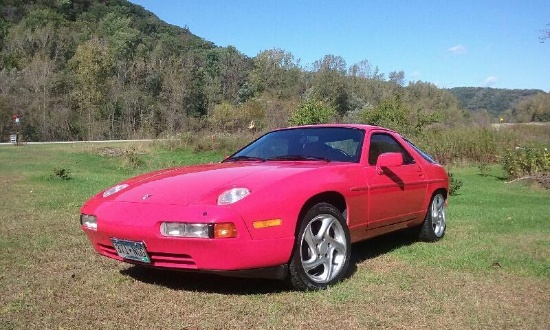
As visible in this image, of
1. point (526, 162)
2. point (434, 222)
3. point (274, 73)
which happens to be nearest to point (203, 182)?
point (434, 222)

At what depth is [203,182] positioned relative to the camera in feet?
13.1

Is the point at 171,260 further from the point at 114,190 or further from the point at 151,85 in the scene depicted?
the point at 151,85

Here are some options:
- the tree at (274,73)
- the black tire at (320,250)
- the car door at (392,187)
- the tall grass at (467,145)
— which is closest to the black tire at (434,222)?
the car door at (392,187)

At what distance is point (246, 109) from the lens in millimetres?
46500

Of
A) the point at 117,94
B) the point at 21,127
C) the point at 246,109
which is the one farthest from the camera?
the point at 117,94

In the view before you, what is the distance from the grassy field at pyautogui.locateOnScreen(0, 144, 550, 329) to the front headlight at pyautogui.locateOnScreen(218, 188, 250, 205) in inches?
28.5

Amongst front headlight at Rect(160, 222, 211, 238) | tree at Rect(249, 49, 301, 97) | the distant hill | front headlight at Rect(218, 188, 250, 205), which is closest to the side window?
front headlight at Rect(218, 188, 250, 205)

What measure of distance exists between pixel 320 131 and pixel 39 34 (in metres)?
69.5

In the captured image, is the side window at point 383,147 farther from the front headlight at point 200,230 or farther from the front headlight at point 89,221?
the front headlight at point 89,221

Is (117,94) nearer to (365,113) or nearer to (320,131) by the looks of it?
(365,113)

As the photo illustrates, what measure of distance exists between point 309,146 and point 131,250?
2.03m

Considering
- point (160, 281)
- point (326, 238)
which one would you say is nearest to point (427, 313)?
point (326, 238)

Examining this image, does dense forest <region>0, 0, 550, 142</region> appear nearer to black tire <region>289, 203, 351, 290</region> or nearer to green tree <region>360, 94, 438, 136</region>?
green tree <region>360, 94, 438, 136</region>

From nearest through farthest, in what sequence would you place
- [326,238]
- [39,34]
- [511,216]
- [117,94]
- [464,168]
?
1. [326,238]
2. [511,216]
3. [464,168]
4. [117,94]
5. [39,34]
